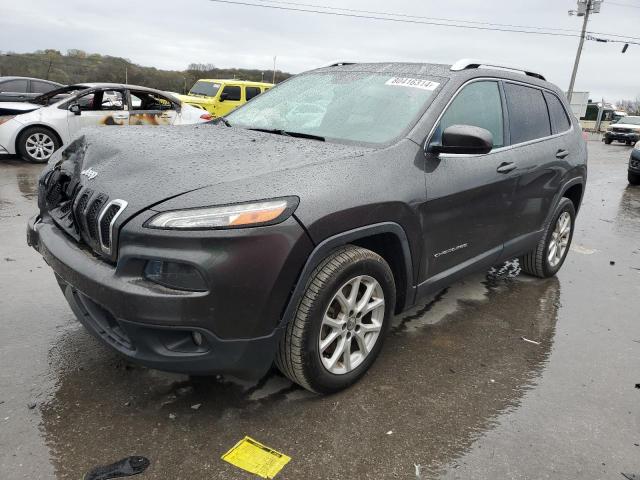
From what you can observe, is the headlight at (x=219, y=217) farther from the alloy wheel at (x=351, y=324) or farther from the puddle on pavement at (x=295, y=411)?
the puddle on pavement at (x=295, y=411)

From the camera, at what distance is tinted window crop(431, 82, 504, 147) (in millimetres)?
3213

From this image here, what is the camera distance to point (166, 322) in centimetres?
215

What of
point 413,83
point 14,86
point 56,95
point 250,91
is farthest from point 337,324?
point 250,91

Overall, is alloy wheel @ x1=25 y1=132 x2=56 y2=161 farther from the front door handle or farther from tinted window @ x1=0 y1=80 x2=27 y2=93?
the front door handle

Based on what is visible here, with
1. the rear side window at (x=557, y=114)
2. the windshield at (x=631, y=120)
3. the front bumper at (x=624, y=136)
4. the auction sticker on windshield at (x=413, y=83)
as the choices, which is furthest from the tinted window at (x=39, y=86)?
the windshield at (x=631, y=120)

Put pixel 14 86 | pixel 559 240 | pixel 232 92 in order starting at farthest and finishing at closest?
1. pixel 232 92
2. pixel 14 86
3. pixel 559 240

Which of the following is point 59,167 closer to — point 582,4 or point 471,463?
point 471,463

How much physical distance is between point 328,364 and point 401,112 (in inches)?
60.9

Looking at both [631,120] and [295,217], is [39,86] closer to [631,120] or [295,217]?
[295,217]

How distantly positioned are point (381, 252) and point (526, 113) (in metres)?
2.00

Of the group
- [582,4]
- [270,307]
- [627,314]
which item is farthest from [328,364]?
[582,4]

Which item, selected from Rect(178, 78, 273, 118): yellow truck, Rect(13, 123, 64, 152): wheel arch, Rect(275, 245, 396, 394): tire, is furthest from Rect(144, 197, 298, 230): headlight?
Rect(178, 78, 273, 118): yellow truck

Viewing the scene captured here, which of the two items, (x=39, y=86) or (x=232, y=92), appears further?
(x=232, y=92)

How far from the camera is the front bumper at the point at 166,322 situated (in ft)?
7.01
